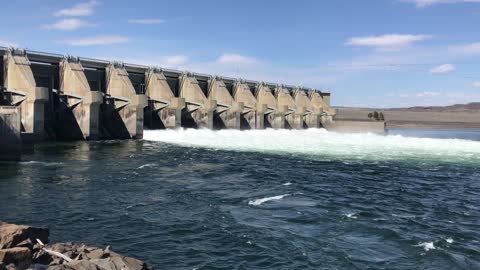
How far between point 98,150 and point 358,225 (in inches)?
923

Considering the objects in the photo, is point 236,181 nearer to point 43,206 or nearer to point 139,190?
point 139,190

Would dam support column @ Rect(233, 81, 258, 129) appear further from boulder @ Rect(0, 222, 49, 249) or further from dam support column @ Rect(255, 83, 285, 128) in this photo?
boulder @ Rect(0, 222, 49, 249)

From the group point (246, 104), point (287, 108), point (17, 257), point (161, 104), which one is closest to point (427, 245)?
point (17, 257)

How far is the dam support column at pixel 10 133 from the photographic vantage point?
24.3 m

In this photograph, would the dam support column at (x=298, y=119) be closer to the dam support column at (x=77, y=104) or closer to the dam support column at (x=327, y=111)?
the dam support column at (x=327, y=111)

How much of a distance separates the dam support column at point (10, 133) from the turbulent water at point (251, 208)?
1136 millimetres

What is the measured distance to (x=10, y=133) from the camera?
24.6 m

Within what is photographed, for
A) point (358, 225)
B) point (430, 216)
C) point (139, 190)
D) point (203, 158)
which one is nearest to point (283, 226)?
point (358, 225)

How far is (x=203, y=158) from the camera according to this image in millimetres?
30734

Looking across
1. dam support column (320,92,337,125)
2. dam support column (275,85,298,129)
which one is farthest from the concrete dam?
dam support column (320,92,337,125)

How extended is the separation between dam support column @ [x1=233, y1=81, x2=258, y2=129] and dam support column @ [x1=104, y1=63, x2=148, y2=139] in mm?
19011

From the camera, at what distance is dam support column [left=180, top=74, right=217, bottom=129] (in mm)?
51781

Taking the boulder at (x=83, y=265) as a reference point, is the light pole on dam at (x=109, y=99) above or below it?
above

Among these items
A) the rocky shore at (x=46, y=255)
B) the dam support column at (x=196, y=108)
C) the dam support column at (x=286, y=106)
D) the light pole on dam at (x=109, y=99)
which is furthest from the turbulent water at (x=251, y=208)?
the dam support column at (x=286, y=106)
